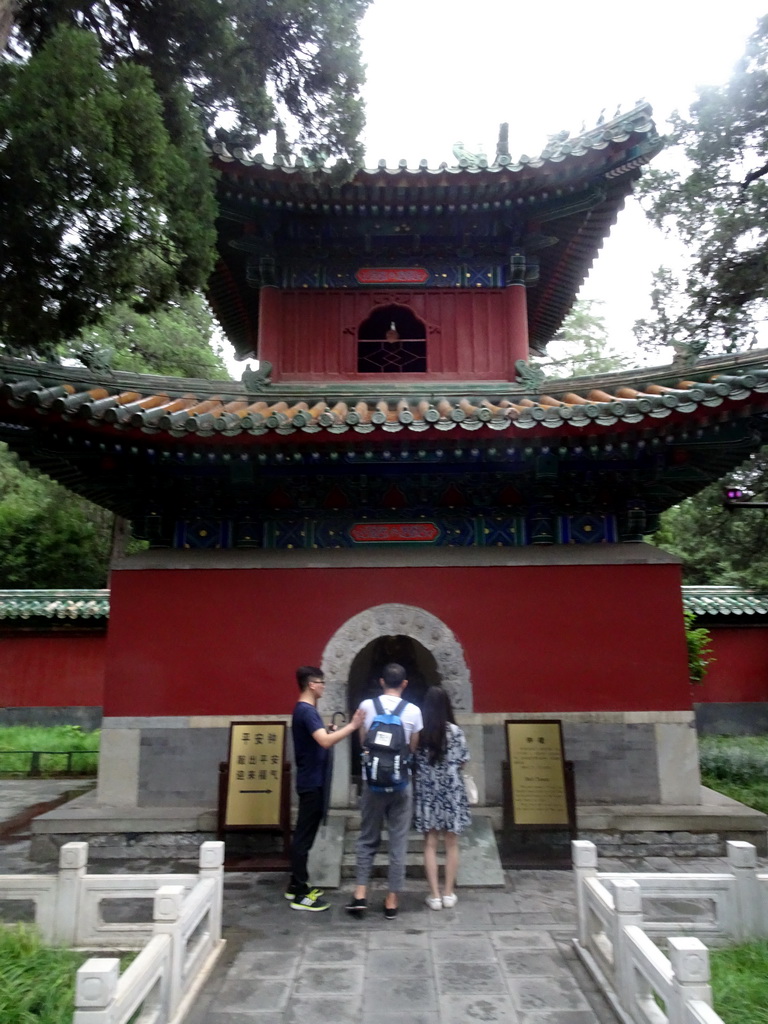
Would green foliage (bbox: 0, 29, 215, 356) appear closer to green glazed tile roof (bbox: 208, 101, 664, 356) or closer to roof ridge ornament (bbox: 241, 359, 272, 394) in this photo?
green glazed tile roof (bbox: 208, 101, 664, 356)

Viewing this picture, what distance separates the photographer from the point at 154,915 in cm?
383

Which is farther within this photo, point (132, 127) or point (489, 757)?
point (489, 757)

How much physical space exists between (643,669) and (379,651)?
4.00m

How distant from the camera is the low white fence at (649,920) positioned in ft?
11.5

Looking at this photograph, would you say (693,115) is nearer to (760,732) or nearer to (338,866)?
(760,732)

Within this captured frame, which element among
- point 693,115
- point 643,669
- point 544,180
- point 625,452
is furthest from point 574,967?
point 693,115

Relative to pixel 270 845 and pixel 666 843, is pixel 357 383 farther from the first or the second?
pixel 666 843

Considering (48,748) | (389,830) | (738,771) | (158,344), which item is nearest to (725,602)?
(738,771)

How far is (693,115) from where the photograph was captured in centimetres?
1329

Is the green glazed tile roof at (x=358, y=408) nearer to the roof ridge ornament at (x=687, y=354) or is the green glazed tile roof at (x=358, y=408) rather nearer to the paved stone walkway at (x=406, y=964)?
the roof ridge ornament at (x=687, y=354)

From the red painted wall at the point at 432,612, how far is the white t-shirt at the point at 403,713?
6.53ft

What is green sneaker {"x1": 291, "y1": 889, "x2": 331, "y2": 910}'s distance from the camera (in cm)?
540

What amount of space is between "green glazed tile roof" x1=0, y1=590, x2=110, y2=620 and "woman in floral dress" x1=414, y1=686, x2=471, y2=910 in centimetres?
1138

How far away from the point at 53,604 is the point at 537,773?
40.3ft
